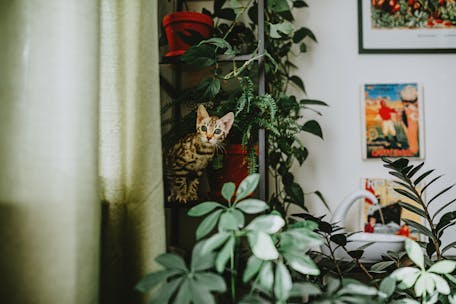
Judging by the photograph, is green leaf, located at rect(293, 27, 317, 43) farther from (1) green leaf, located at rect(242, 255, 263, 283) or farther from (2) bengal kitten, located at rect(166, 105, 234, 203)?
(1) green leaf, located at rect(242, 255, 263, 283)

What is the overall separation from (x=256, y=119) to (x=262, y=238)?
0.54 metres

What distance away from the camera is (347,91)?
147 centimetres

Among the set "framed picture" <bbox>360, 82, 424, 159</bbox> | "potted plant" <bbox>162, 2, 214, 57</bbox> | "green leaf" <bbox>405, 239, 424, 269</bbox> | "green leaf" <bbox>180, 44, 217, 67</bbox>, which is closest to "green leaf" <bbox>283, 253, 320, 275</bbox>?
"green leaf" <bbox>405, 239, 424, 269</bbox>

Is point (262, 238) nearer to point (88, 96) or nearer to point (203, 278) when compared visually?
point (203, 278)

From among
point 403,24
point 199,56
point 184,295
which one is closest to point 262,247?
point 184,295

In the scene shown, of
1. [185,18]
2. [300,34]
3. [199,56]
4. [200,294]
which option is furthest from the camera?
[300,34]

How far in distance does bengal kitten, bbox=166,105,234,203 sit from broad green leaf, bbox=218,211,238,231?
49cm

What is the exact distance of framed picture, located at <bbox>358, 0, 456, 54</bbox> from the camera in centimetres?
147

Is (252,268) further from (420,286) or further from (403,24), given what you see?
(403,24)

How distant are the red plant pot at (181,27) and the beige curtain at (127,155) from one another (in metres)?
0.39

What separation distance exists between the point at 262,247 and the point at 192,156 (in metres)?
0.58

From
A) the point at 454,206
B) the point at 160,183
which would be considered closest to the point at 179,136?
the point at 160,183

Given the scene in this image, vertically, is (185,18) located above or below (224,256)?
above

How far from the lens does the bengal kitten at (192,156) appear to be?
3.47 ft
